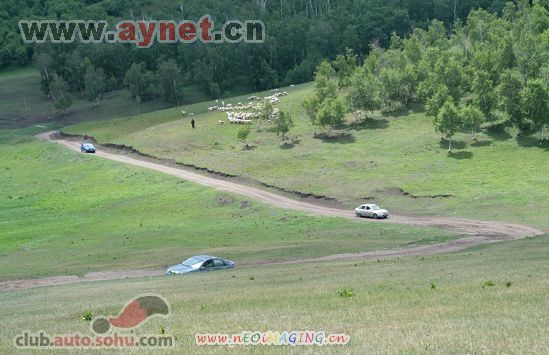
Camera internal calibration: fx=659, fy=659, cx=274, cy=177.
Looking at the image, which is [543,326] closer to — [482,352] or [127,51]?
[482,352]

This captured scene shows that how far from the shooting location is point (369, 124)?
114438 millimetres

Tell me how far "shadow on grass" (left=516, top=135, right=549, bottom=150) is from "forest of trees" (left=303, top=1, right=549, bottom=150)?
142 cm

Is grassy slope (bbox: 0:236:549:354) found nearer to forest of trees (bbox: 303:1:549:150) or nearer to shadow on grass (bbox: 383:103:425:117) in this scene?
forest of trees (bbox: 303:1:549:150)

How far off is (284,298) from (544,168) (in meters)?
66.9

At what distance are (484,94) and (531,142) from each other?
1227 cm

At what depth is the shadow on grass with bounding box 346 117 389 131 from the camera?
369 ft

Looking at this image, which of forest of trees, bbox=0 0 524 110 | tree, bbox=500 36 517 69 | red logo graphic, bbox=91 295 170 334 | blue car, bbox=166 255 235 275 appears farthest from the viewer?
forest of trees, bbox=0 0 524 110

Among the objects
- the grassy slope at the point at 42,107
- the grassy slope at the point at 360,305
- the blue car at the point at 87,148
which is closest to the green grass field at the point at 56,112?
the grassy slope at the point at 42,107

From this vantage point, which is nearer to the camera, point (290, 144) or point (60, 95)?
point (290, 144)

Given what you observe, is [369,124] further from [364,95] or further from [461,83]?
[461,83]

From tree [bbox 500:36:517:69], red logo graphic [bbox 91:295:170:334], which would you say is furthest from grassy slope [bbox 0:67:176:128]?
red logo graphic [bbox 91:295:170:334]

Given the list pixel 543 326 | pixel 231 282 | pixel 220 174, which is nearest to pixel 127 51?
pixel 220 174

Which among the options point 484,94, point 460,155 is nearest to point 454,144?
point 460,155

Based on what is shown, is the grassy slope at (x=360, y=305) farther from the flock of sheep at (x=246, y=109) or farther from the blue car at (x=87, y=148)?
the flock of sheep at (x=246, y=109)
